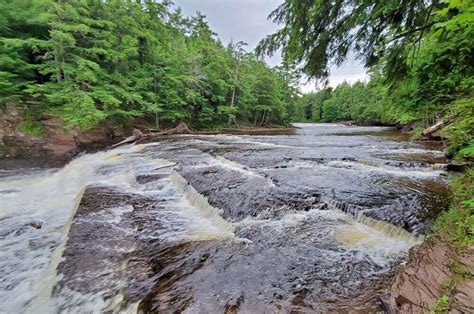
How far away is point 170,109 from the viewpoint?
20.7 meters

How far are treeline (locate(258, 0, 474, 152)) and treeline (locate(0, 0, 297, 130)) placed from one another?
392 centimetres

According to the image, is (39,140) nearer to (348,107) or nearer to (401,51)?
(401,51)

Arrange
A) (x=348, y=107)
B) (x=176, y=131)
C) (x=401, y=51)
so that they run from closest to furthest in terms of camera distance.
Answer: (x=401, y=51), (x=176, y=131), (x=348, y=107)

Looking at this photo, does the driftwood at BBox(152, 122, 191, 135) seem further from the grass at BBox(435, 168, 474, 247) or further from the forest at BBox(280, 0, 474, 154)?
the grass at BBox(435, 168, 474, 247)

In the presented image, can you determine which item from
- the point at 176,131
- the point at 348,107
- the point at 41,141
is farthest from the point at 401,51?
the point at 348,107

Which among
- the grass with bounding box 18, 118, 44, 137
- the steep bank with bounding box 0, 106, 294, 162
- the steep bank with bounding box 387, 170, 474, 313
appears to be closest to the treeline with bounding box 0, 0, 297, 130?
the grass with bounding box 18, 118, 44, 137

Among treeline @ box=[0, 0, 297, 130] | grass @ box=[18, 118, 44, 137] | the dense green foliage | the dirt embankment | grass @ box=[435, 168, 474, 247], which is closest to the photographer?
the dirt embankment

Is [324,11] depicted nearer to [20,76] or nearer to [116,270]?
[116,270]

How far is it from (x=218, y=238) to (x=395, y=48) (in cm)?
397

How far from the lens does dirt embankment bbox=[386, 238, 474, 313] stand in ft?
6.18

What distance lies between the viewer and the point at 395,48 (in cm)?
386

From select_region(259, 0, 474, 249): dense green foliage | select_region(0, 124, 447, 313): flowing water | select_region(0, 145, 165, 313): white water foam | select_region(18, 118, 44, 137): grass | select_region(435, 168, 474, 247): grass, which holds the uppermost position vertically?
select_region(259, 0, 474, 249): dense green foliage

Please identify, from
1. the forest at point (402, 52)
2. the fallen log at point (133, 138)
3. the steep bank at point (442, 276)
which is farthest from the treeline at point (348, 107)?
the steep bank at point (442, 276)

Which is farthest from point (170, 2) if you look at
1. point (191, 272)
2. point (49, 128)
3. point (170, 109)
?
point (191, 272)
